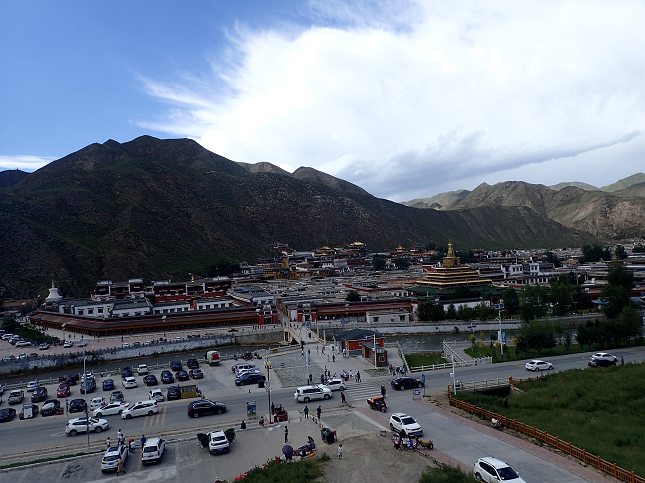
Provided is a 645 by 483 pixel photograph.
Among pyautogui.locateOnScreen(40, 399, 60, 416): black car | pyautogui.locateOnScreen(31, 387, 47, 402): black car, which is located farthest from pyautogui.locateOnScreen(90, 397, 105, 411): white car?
pyautogui.locateOnScreen(31, 387, 47, 402): black car

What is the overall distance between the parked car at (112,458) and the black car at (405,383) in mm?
13992

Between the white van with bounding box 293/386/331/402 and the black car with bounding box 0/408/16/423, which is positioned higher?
the white van with bounding box 293/386/331/402

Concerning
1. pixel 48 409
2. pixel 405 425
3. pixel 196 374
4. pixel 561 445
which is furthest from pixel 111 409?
pixel 561 445

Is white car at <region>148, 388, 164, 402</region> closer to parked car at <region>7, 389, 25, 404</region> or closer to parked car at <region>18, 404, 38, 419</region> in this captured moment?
parked car at <region>18, 404, 38, 419</region>

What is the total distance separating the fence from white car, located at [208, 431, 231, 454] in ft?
35.3

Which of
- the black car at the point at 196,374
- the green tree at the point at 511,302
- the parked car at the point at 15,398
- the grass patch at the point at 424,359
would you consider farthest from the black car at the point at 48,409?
the green tree at the point at 511,302

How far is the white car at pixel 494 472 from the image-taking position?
13.1 metres

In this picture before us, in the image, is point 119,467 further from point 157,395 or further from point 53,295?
point 53,295

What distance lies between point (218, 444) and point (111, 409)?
961 cm

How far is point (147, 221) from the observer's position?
11600 centimetres

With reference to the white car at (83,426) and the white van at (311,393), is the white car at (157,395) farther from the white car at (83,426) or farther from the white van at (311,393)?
the white van at (311,393)

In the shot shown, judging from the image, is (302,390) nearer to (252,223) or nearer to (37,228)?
(37,228)

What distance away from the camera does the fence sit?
44.1 ft

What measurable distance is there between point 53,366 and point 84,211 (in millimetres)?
77071
